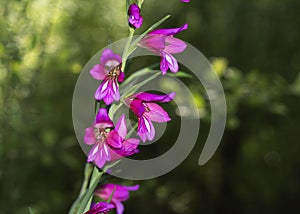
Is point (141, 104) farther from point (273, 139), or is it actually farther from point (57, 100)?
point (273, 139)

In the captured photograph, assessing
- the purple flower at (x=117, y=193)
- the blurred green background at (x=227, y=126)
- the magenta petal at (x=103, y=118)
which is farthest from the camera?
the blurred green background at (x=227, y=126)

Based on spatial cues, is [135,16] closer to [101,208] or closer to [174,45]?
[174,45]

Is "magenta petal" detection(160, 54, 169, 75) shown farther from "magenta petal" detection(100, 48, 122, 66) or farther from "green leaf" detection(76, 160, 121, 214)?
"green leaf" detection(76, 160, 121, 214)

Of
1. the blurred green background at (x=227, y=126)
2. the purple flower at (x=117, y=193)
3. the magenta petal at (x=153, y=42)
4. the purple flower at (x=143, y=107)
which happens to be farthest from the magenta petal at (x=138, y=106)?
the blurred green background at (x=227, y=126)

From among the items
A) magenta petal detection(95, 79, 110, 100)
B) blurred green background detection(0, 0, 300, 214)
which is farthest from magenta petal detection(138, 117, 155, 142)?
blurred green background detection(0, 0, 300, 214)

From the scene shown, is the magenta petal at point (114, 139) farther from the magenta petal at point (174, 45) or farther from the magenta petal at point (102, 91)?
the magenta petal at point (174, 45)

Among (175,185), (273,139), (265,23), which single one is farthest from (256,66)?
(175,185)

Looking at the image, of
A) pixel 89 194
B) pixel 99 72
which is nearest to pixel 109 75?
pixel 99 72
